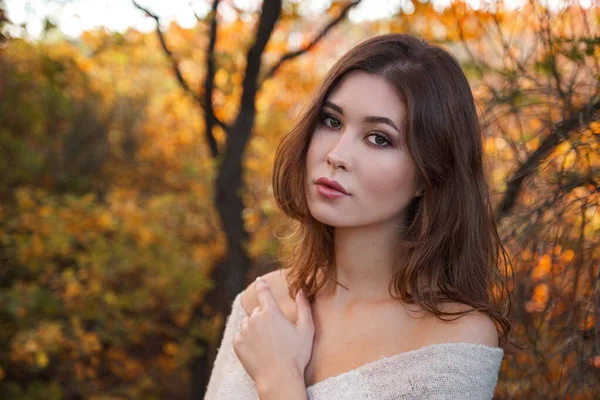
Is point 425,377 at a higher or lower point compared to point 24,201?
lower

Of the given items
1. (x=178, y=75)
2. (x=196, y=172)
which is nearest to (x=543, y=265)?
(x=178, y=75)

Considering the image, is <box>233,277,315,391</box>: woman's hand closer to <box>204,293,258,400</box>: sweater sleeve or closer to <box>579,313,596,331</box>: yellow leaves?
<box>204,293,258,400</box>: sweater sleeve

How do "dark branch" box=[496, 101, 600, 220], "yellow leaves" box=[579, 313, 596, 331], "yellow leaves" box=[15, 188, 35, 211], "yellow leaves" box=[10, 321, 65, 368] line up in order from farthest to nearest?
"yellow leaves" box=[15, 188, 35, 211]
"yellow leaves" box=[10, 321, 65, 368]
"dark branch" box=[496, 101, 600, 220]
"yellow leaves" box=[579, 313, 596, 331]

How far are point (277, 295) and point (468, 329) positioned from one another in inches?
24.9

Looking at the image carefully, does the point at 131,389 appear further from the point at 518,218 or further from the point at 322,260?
the point at 518,218

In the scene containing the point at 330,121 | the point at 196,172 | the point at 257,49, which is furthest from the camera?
the point at 196,172

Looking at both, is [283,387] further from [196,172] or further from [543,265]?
[196,172]

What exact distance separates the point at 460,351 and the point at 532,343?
59 cm

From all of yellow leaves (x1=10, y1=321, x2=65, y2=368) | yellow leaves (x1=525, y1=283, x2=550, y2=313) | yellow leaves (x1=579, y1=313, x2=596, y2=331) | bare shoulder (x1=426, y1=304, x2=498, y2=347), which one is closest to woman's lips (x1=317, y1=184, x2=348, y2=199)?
bare shoulder (x1=426, y1=304, x2=498, y2=347)

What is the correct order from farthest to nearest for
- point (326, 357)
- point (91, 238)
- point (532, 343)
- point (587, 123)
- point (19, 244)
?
point (91, 238)
point (19, 244)
point (532, 343)
point (587, 123)
point (326, 357)

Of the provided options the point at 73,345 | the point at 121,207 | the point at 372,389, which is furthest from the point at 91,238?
the point at 372,389

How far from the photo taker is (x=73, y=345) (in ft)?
11.5

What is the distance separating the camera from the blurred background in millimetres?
1859

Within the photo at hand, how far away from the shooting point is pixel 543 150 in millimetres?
1965
